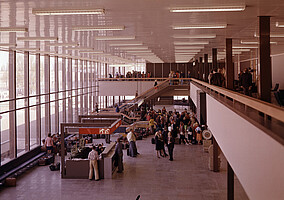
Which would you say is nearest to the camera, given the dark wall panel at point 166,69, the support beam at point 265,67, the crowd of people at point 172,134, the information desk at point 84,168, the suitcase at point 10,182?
the support beam at point 265,67

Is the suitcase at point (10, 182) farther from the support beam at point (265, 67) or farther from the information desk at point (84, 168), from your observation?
the support beam at point (265, 67)

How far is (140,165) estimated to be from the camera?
15.9 m

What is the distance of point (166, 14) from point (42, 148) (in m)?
14.0

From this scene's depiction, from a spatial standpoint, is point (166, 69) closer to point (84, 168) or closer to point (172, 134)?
point (172, 134)

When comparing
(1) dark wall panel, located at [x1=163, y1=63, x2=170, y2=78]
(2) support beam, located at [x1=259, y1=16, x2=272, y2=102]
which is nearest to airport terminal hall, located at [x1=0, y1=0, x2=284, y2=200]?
(2) support beam, located at [x1=259, y1=16, x2=272, y2=102]

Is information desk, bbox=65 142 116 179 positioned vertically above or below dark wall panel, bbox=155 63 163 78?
below

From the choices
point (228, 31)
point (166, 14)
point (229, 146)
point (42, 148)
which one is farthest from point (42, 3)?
point (42, 148)

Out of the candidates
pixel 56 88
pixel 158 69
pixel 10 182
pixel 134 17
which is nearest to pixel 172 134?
pixel 10 182

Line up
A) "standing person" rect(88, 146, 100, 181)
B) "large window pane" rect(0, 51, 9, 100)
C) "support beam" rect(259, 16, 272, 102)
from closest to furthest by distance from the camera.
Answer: "support beam" rect(259, 16, 272, 102)
"standing person" rect(88, 146, 100, 181)
"large window pane" rect(0, 51, 9, 100)

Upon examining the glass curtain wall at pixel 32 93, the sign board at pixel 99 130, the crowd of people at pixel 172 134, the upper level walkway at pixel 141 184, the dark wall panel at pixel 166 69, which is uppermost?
the dark wall panel at pixel 166 69

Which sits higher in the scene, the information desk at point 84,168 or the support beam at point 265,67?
the support beam at point 265,67

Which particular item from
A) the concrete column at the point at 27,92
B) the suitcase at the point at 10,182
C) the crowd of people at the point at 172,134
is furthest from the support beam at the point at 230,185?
the concrete column at the point at 27,92

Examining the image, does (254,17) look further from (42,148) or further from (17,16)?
(42,148)

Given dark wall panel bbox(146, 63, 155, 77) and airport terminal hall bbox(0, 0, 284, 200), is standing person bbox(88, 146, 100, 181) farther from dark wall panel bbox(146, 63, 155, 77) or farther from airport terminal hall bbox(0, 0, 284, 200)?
dark wall panel bbox(146, 63, 155, 77)
